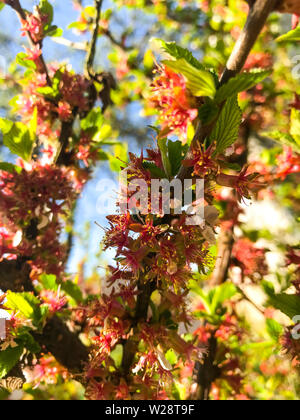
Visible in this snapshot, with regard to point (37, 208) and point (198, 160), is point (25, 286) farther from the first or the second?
point (198, 160)

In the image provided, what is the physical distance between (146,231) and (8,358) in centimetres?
50

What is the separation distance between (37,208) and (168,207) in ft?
1.73

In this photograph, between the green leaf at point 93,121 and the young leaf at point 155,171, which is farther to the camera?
the green leaf at point 93,121

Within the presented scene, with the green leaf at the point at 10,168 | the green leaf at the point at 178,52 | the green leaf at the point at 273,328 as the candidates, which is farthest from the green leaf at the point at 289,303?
the green leaf at the point at 10,168

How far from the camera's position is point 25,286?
990 millimetres

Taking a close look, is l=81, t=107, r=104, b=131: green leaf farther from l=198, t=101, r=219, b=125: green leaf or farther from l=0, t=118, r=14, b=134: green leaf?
l=198, t=101, r=219, b=125: green leaf

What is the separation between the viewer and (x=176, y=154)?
65 centimetres

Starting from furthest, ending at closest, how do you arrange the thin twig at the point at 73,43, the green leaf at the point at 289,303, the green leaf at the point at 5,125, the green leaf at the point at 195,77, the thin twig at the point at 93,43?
the thin twig at the point at 73,43, the thin twig at the point at 93,43, the green leaf at the point at 5,125, the green leaf at the point at 289,303, the green leaf at the point at 195,77

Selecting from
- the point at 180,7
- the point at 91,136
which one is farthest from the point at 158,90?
the point at 180,7

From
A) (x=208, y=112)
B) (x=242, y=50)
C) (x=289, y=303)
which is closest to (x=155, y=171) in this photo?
(x=208, y=112)

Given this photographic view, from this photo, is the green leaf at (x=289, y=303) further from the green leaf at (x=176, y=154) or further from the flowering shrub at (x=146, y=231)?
the green leaf at (x=176, y=154)

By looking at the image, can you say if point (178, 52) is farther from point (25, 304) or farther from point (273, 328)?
point (273, 328)

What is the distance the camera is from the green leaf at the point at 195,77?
0.51 meters
